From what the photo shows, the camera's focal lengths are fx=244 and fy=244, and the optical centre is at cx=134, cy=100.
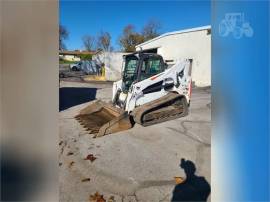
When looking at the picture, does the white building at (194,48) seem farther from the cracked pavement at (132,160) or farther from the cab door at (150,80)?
the cracked pavement at (132,160)

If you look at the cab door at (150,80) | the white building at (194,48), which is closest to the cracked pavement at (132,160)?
the cab door at (150,80)

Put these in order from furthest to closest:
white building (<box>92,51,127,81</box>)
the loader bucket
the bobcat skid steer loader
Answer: white building (<box>92,51,127,81</box>) < the bobcat skid steer loader < the loader bucket

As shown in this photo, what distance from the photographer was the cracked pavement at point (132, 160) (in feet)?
8.70

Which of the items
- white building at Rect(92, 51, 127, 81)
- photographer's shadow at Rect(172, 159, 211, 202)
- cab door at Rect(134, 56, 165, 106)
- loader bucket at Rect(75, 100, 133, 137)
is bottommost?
photographer's shadow at Rect(172, 159, 211, 202)

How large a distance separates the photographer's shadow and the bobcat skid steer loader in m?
2.22

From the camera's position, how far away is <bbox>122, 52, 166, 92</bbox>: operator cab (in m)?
5.75

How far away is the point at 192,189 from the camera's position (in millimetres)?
2639

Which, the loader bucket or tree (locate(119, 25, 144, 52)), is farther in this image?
tree (locate(119, 25, 144, 52))

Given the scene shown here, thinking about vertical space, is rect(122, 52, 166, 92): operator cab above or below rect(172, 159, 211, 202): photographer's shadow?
above

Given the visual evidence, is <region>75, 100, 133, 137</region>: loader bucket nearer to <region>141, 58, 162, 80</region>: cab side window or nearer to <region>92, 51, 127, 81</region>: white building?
<region>141, 58, 162, 80</region>: cab side window

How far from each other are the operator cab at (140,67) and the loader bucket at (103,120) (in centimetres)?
74

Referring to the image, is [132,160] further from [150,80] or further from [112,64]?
[112,64]

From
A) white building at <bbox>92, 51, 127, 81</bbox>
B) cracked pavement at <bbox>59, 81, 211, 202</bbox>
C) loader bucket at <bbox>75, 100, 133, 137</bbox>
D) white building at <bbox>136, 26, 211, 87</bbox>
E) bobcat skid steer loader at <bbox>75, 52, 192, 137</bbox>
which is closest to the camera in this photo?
cracked pavement at <bbox>59, 81, 211, 202</bbox>

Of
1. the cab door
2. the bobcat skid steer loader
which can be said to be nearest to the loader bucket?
the bobcat skid steer loader
